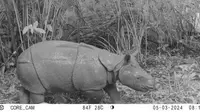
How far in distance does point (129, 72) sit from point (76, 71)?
583mm

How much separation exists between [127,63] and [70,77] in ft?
2.13

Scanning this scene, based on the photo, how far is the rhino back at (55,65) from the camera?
10.7 ft

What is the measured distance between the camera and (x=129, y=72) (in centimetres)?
323

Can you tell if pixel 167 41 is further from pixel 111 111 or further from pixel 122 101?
pixel 111 111

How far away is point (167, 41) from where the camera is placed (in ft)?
18.7

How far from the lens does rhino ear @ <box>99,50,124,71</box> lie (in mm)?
3260

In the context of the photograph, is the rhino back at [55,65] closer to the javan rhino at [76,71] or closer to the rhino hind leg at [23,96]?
the javan rhino at [76,71]

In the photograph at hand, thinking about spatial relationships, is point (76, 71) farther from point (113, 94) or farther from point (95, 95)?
point (113, 94)

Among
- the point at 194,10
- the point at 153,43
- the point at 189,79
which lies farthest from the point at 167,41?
the point at 189,79

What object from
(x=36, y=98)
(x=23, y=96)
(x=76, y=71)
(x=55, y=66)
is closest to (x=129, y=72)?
(x=76, y=71)

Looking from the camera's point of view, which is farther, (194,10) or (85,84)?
(194,10)

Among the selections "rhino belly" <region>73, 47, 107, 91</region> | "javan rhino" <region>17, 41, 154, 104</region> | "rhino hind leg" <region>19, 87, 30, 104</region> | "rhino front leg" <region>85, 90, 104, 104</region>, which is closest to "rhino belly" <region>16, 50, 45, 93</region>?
"javan rhino" <region>17, 41, 154, 104</region>

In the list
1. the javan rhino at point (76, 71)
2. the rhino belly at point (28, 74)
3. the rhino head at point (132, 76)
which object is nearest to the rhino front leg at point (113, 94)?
the javan rhino at point (76, 71)

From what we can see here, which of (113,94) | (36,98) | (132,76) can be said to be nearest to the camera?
(132,76)
